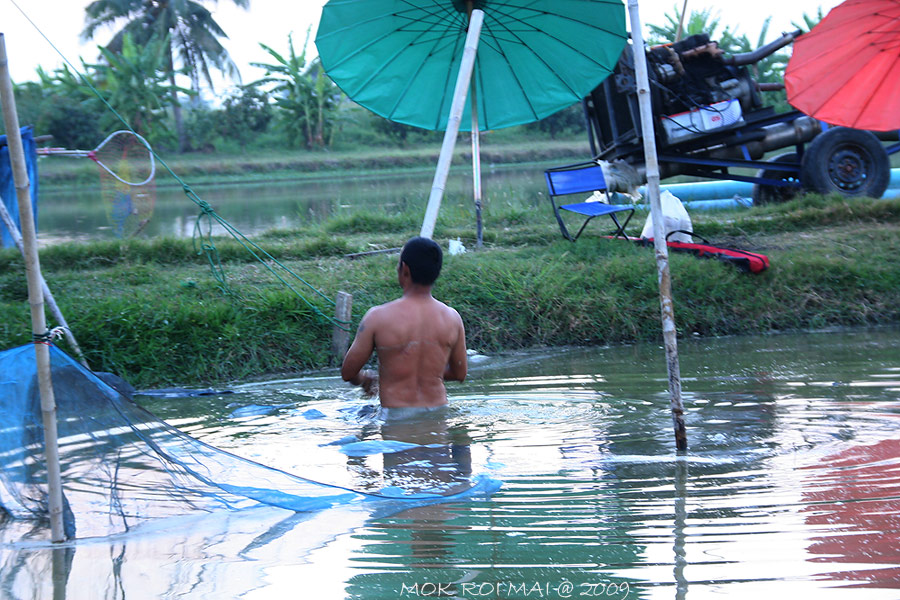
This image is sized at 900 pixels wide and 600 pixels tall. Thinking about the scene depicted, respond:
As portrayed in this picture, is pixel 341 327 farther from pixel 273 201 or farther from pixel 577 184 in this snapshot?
pixel 273 201

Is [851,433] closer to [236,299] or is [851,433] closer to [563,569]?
[563,569]

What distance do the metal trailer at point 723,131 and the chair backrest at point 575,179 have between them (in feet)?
1.14

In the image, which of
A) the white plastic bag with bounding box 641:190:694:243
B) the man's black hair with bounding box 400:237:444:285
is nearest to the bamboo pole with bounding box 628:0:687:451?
the man's black hair with bounding box 400:237:444:285

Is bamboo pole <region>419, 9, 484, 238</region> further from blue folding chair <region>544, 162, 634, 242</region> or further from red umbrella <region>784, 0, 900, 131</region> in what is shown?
blue folding chair <region>544, 162, 634, 242</region>

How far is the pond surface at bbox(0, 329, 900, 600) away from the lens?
3016 millimetres

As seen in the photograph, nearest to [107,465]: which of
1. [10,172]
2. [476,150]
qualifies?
[10,172]

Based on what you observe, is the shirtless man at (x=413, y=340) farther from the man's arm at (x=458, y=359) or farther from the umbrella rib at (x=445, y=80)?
the umbrella rib at (x=445, y=80)

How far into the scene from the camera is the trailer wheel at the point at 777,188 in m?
10.5

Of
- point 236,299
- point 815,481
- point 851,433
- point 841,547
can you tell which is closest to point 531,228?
point 236,299

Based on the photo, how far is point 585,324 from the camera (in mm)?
7297

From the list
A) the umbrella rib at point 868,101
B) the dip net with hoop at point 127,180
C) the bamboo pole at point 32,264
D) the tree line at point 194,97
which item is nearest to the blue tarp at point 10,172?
the dip net with hoop at point 127,180

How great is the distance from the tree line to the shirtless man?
2225 centimetres

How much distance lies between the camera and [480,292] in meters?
7.33

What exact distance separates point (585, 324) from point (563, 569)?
436 cm
